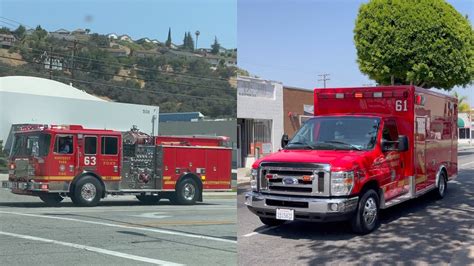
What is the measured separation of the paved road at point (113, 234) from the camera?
365 cm

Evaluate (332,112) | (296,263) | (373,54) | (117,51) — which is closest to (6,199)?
(117,51)

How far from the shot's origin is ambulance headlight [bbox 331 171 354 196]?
795cm

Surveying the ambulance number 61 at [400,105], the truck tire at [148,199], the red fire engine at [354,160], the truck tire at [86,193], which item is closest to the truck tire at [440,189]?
the red fire engine at [354,160]

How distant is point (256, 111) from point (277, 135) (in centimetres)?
203

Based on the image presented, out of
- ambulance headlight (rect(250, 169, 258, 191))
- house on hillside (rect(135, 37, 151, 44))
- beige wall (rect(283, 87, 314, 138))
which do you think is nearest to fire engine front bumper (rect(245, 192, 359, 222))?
ambulance headlight (rect(250, 169, 258, 191))

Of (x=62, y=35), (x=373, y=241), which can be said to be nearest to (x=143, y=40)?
(x=62, y=35)

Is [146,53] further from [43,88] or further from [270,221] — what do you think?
[270,221]

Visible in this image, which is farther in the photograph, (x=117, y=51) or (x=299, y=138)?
(x=299, y=138)

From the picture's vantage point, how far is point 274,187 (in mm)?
8508

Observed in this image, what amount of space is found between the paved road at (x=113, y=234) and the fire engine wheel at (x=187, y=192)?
0.10 m

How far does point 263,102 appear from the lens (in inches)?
1064

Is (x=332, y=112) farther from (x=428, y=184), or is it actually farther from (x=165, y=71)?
(x=165, y=71)

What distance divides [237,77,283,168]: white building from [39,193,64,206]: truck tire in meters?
20.2

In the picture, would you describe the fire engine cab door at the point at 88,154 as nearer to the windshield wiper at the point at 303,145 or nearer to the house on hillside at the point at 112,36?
the house on hillside at the point at 112,36
